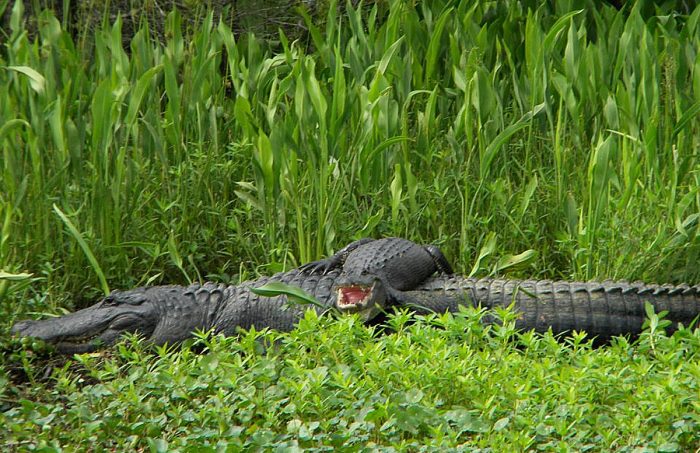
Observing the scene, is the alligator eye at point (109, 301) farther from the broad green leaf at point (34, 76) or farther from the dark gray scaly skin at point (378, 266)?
the broad green leaf at point (34, 76)

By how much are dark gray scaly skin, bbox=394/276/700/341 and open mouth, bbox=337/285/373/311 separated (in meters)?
0.25

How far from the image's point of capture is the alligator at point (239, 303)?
13.8 ft

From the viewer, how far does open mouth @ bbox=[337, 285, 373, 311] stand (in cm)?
415

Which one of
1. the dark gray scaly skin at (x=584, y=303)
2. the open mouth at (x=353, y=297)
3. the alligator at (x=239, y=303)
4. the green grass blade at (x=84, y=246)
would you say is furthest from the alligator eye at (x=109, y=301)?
the dark gray scaly skin at (x=584, y=303)

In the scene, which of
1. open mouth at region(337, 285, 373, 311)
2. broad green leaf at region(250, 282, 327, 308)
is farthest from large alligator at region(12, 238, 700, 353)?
broad green leaf at region(250, 282, 327, 308)

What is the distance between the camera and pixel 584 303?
4.28 metres

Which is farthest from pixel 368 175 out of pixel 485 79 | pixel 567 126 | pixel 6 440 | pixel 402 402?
pixel 6 440

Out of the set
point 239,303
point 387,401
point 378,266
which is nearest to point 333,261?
point 378,266

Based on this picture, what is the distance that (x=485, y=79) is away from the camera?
504 centimetres

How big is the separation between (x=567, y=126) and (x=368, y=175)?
123 centimetres

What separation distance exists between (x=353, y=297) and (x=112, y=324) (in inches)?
40.2

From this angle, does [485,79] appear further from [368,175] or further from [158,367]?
[158,367]

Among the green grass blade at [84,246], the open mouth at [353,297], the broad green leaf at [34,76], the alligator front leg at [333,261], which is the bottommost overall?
the alligator front leg at [333,261]

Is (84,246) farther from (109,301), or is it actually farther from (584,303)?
(584,303)
